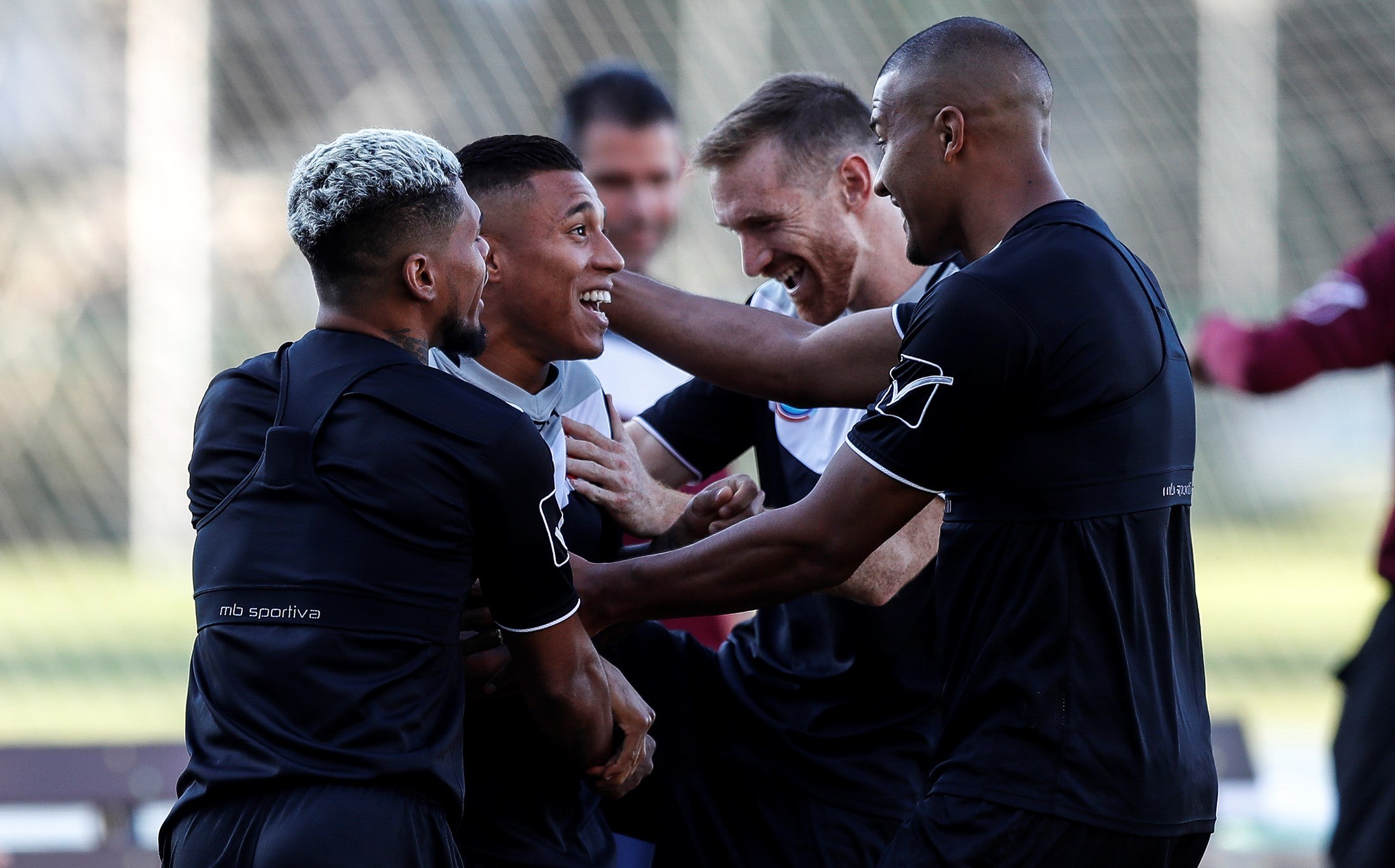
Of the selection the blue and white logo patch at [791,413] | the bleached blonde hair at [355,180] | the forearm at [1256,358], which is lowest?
the forearm at [1256,358]

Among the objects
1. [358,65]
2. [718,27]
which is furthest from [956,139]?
[358,65]

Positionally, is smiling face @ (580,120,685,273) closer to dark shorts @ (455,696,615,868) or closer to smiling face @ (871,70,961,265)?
smiling face @ (871,70,961,265)

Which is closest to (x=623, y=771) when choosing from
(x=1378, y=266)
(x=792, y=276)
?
(x=792, y=276)

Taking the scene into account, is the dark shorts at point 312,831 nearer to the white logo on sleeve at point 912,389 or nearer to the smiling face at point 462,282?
the smiling face at point 462,282

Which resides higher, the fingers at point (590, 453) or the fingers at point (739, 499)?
the fingers at point (590, 453)

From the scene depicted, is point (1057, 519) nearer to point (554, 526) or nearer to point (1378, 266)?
point (554, 526)

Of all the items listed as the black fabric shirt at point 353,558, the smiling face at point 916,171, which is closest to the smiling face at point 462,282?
the black fabric shirt at point 353,558

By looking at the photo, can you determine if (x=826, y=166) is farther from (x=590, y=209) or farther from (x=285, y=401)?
(x=285, y=401)

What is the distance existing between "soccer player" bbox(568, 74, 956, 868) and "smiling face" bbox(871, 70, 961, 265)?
2.09ft

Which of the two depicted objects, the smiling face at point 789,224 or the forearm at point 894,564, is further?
the smiling face at point 789,224

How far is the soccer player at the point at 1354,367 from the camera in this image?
3.74m

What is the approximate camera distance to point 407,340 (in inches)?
95.3

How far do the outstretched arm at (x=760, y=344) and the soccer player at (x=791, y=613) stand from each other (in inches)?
9.4

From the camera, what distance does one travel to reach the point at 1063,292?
2.44 metres
